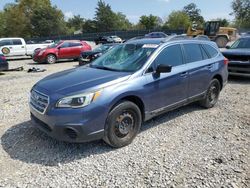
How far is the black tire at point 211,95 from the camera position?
6.03m

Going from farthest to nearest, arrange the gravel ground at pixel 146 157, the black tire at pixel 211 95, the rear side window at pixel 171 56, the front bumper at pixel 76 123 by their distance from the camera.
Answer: the black tire at pixel 211 95
the rear side window at pixel 171 56
the front bumper at pixel 76 123
the gravel ground at pixel 146 157

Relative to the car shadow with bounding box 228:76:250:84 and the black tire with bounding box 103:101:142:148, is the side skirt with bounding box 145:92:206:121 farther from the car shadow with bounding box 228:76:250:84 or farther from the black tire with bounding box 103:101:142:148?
the car shadow with bounding box 228:76:250:84

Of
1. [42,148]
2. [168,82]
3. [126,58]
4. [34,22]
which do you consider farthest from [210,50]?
[34,22]

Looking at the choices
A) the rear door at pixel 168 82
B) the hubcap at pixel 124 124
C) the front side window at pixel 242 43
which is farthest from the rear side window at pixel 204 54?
the front side window at pixel 242 43

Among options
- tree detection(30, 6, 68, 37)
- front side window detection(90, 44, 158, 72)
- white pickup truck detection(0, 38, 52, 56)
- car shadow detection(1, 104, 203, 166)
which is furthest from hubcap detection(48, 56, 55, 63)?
tree detection(30, 6, 68, 37)

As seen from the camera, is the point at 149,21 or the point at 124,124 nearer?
the point at 124,124

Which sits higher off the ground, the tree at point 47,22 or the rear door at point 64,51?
the tree at point 47,22

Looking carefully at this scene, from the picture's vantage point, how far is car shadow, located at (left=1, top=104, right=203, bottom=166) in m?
3.90

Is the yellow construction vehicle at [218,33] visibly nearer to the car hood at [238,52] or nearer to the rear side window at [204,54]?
the car hood at [238,52]

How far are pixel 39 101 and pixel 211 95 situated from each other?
4.05 metres

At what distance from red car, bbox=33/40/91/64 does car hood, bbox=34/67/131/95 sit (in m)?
12.8

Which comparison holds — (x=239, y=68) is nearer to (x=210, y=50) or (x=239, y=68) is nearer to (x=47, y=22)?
(x=210, y=50)

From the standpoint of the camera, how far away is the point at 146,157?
3.92 m

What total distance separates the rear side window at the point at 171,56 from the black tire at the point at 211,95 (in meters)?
1.35
